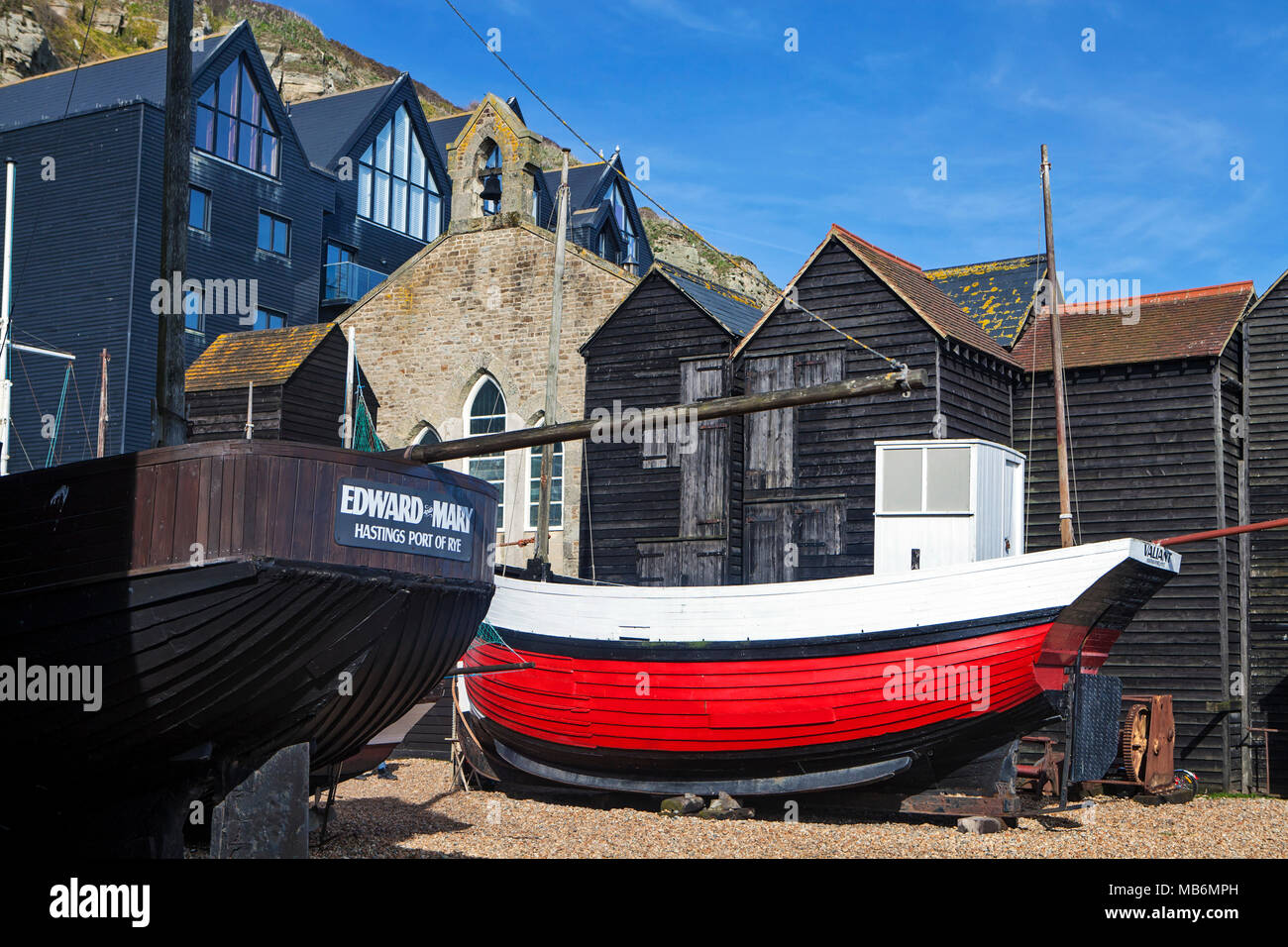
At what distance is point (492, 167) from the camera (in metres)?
27.1

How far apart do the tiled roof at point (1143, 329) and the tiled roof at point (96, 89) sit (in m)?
21.0

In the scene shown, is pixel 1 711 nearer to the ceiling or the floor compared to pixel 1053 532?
nearer to the floor

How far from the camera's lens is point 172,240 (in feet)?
33.3

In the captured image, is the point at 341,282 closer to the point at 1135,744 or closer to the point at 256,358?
the point at 256,358

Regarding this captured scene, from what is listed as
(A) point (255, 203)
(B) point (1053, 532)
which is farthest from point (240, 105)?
(B) point (1053, 532)

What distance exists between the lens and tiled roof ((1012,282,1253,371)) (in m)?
20.4

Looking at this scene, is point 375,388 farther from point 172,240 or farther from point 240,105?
point 172,240

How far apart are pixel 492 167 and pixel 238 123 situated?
956 cm

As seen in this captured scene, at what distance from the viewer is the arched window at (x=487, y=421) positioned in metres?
25.3

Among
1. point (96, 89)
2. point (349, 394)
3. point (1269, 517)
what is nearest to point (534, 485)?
point (349, 394)

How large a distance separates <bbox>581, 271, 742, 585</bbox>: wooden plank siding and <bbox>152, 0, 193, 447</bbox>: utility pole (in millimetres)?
12481

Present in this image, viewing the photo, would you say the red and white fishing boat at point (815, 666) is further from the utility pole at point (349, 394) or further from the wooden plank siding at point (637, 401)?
the utility pole at point (349, 394)

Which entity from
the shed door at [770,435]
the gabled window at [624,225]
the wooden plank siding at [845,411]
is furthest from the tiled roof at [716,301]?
the gabled window at [624,225]
